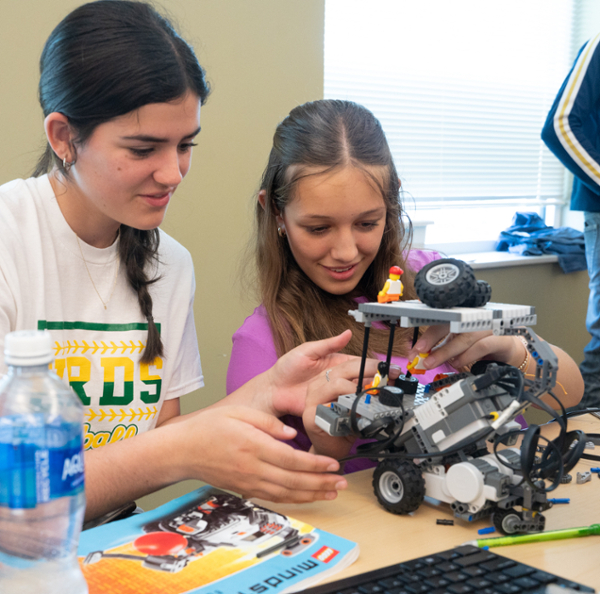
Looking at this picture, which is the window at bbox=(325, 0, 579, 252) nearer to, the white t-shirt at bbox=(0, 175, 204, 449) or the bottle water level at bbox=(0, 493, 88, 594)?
the white t-shirt at bbox=(0, 175, 204, 449)

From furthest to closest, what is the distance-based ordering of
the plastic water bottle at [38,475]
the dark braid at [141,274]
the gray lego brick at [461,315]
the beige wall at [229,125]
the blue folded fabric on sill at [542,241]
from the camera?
the blue folded fabric on sill at [542,241] → the beige wall at [229,125] → the dark braid at [141,274] → the gray lego brick at [461,315] → the plastic water bottle at [38,475]

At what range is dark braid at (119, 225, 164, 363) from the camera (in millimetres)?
1072

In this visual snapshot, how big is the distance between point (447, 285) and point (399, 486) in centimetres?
24

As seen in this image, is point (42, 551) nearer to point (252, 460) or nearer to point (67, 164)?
point (252, 460)

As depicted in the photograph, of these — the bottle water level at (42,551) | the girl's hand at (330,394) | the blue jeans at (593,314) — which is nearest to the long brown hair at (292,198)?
the girl's hand at (330,394)

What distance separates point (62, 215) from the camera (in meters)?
1.02

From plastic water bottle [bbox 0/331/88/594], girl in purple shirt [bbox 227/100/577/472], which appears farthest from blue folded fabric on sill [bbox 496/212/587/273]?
plastic water bottle [bbox 0/331/88/594]

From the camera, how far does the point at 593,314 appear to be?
2.20 meters

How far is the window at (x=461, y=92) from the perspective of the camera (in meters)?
2.41

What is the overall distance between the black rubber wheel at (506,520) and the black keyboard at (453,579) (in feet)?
0.24

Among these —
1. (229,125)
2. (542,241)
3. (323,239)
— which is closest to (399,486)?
(323,239)

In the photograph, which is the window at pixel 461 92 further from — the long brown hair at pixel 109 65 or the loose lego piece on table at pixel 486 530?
the loose lego piece on table at pixel 486 530

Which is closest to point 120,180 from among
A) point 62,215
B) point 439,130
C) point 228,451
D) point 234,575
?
point 62,215

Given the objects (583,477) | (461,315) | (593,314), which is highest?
(461,315)
